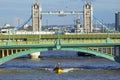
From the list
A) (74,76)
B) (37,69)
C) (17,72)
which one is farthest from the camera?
(37,69)

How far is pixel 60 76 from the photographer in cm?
8569

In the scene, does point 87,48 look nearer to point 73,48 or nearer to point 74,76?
point 73,48

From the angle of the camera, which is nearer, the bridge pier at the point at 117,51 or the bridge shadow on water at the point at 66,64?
the bridge pier at the point at 117,51

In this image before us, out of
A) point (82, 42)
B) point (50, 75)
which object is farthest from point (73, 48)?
point (50, 75)

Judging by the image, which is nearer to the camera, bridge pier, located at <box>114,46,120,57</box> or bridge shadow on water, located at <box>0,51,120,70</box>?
bridge pier, located at <box>114,46,120,57</box>

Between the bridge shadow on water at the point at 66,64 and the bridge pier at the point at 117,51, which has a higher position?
the bridge pier at the point at 117,51

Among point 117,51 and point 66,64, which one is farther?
point 66,64

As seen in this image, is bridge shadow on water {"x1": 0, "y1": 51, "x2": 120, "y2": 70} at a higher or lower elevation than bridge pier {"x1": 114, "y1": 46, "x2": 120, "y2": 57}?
lower

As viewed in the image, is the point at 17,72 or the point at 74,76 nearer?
the point at 74,76

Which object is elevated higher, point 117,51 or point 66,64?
point 117,51

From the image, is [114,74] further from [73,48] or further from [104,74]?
[73,48]

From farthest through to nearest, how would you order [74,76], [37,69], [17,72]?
[37,69] → [17,72] → [74,76]

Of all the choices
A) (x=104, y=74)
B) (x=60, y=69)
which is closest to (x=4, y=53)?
(x=60, y=69)

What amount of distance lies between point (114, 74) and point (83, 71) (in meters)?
6.24
